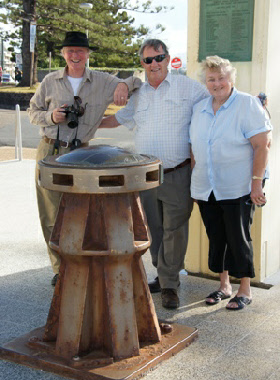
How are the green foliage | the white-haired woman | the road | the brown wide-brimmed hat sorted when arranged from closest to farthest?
the white-haired woman
the brown wide-brimmed hat
the road
the green foliage

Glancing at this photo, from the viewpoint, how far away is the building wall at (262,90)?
4.64 metres

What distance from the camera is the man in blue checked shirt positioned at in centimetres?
430

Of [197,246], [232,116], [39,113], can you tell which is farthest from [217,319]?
[39,113]

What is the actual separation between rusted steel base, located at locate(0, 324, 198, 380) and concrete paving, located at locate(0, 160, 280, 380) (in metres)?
0.04

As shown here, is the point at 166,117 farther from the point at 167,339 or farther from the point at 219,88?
the point at 167,339

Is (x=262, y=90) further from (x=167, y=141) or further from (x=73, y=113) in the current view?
(x=73, y=113)

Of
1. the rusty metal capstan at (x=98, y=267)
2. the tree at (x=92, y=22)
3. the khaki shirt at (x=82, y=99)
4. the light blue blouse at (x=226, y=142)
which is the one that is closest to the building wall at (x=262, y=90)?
the light blue blouse at (x=226, y=142)

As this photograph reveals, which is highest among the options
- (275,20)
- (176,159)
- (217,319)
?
(275,20)

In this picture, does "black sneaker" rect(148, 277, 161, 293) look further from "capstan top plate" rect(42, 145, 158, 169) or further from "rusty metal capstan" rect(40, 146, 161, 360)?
"capstan top plate" rect(42, 145, 158, 169)

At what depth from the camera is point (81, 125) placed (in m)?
4.70

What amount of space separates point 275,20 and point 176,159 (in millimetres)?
1426

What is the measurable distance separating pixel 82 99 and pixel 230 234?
5.20ft

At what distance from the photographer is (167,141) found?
14.1ft

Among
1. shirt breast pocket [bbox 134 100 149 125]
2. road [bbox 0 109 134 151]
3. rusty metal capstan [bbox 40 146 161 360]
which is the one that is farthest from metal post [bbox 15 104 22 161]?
rusty metal capstan [bbox 40 146 161 360]
